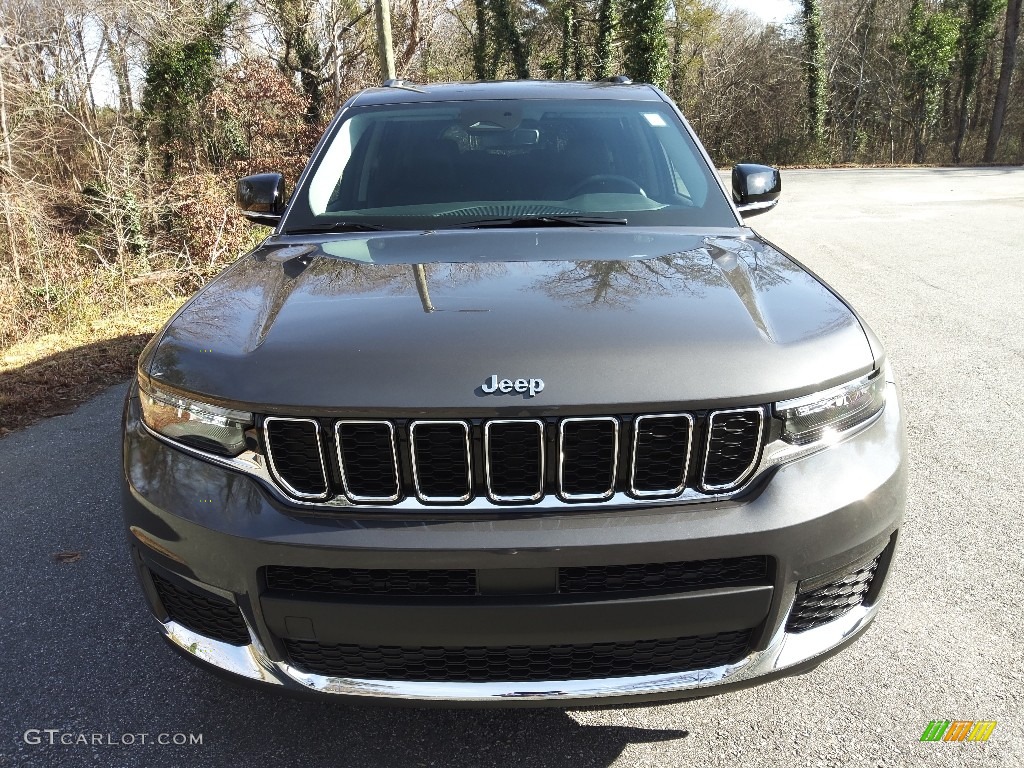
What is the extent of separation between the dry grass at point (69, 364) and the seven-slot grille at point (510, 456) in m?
4.08

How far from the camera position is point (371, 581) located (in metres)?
1.81

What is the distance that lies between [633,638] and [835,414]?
0.74 metres

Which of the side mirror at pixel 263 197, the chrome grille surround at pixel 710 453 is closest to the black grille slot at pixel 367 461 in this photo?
the chrome grille surround at pixel 710 453

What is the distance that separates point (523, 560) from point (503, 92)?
105 inches

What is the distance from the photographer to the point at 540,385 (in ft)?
5.91

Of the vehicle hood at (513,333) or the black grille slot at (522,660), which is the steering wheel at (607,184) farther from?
the black grille slot at (522,660)

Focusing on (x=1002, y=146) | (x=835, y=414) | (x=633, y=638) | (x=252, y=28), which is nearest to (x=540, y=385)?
(x=633, y=638)

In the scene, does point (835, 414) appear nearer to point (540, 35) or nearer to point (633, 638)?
point (633, 638)

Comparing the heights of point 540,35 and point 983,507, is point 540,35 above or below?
above

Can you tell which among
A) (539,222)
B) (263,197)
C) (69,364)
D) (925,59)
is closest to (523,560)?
(539,222)

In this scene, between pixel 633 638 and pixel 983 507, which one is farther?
pixel 983 507

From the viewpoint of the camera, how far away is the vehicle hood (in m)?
1.81

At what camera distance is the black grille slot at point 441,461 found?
5.93 feet

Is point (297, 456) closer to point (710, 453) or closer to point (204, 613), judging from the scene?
point (204, 613)
